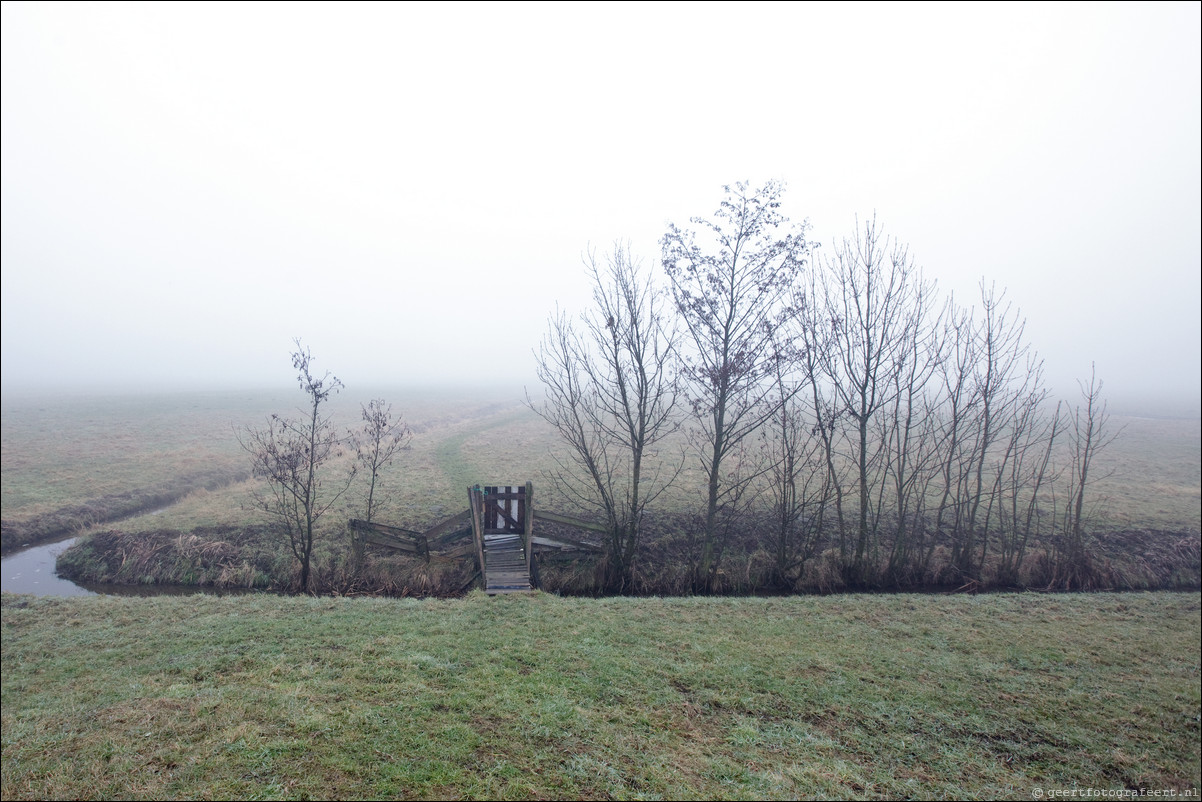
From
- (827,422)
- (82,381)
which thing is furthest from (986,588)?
(82,381)

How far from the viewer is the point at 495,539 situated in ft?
47.3

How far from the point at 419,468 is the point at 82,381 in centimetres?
7282

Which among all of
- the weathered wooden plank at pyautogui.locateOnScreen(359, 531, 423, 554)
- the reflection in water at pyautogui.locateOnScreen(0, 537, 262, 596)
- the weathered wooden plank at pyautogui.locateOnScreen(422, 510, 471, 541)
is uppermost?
the weathered wooden plank at pyautogui.locateOnScreen(422, 510, 471, 541)

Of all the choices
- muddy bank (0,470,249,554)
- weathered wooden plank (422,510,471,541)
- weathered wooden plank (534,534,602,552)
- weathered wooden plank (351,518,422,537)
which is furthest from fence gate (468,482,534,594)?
muddy bank (0,470,249,554)

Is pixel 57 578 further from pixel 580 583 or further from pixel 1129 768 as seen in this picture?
pixel 1129 768

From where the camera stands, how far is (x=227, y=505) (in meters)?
18.0

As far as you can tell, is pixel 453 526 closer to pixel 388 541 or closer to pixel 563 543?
pixel 388 541

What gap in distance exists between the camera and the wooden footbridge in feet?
42.9

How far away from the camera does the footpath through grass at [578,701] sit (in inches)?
199

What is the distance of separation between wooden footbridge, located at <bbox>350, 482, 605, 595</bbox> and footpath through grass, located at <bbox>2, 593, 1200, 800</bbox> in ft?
7.35

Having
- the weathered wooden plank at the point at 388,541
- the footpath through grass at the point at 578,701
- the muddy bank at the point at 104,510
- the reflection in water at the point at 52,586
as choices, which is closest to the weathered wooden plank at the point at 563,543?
the weathered wooden plank at the point at 388,541

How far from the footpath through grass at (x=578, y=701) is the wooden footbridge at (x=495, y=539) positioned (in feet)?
7.35

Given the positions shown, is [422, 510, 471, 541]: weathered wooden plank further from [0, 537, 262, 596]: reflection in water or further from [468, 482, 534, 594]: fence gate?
[0, 537, 262, 596]: reflection in water

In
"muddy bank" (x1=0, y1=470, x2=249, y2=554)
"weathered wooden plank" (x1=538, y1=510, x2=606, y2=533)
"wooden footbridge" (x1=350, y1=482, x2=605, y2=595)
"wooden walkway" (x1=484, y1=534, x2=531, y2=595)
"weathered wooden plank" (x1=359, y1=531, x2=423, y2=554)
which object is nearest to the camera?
"wooden walkway" (x1=484, y1=534, x2=531, y2=595)
